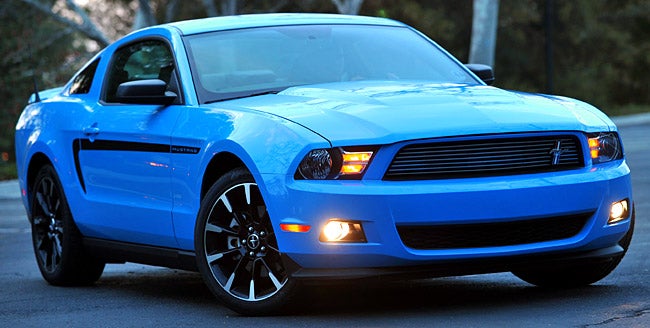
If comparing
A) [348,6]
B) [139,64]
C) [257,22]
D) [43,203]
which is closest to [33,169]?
[43,203]

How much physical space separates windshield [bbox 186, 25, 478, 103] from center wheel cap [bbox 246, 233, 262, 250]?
1001 millimetres

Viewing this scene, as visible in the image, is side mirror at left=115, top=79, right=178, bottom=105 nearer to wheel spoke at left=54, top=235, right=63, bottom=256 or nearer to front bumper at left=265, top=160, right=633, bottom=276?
front bumper at left=265, top=160, right=633, bottom=276

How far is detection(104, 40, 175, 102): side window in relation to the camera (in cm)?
834

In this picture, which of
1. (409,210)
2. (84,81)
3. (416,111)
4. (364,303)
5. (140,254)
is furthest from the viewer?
(84,81)

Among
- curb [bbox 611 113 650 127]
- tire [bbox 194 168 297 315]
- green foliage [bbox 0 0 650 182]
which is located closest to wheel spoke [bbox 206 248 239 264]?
tire [bbox 194 168 297 315]

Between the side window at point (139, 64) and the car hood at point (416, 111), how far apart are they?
0.94 metres

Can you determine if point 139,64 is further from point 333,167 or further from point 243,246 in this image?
point 333,167

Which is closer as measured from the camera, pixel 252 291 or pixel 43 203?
pixel 252 291

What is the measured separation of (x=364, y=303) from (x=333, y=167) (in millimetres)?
1109

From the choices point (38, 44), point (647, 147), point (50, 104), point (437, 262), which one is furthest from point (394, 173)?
point (38, 44)

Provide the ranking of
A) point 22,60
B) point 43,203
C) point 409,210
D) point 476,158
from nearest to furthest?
1. point 409,210
2. point 476,158
3. point 43,203
4. point 22,60

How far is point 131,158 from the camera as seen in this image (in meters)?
7.98

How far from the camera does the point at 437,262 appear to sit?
262 inches

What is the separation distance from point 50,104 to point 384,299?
3.00 m
